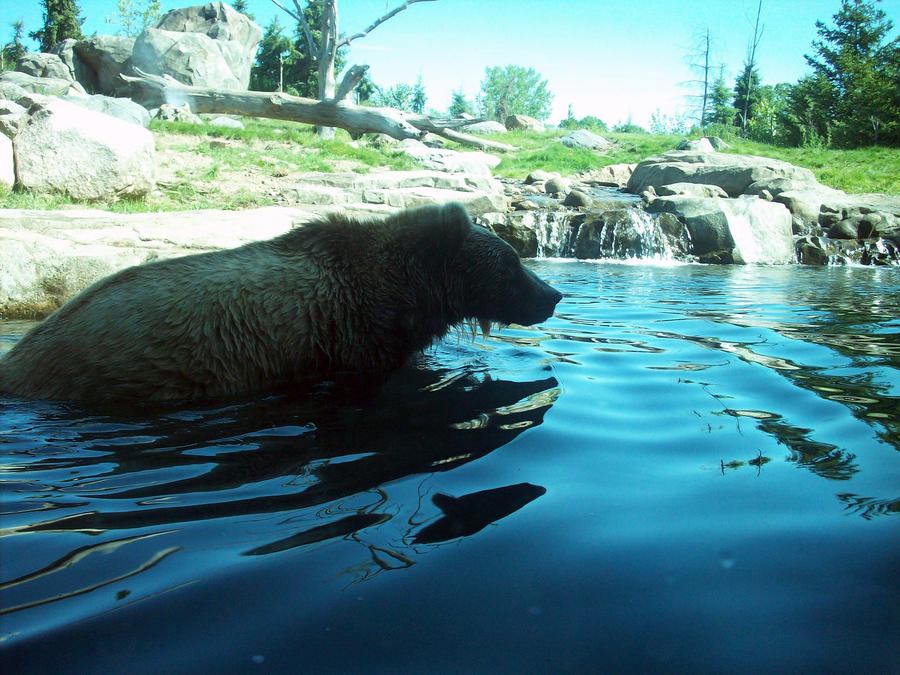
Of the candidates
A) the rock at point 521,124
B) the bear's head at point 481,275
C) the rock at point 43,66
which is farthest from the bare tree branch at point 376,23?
the bear's head at point 481,275

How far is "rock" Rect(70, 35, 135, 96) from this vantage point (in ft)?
91.8

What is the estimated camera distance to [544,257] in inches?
521

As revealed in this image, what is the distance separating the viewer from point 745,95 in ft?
135

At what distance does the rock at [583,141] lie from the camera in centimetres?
3177

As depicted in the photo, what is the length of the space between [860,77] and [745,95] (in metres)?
16.7

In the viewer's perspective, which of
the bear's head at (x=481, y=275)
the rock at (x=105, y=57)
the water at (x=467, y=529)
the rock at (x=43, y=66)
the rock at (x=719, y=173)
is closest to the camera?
the water at (x=467, y=529)

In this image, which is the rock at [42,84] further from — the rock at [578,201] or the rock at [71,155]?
the rock at [578,201]

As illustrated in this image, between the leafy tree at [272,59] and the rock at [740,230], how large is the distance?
34.6 metres

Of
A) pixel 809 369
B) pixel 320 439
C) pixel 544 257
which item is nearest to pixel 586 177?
pixel 544 257

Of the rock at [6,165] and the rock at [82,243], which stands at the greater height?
the rock at [6,165]

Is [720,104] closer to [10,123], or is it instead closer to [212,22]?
[212,22]

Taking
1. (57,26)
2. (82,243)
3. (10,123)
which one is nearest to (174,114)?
(10,123)

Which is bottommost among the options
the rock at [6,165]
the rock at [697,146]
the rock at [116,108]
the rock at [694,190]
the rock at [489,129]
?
the rock at [6,165]

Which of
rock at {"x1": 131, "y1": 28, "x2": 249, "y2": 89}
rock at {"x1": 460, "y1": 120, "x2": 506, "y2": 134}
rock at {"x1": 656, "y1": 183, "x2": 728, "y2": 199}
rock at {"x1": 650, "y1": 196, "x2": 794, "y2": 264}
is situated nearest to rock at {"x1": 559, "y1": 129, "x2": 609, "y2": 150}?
rock at {"x1": 460, "y1": 120, "x2": 506, "y2": 134}
